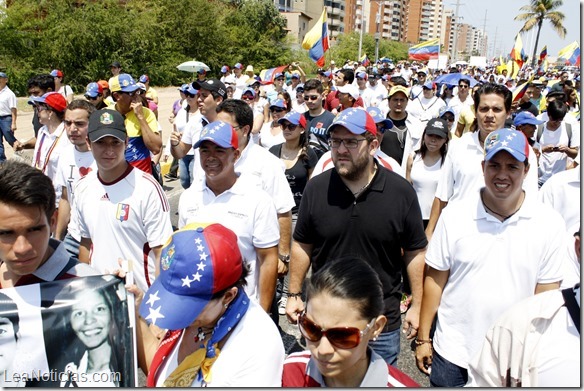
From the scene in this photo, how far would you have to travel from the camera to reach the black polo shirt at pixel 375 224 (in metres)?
3.17

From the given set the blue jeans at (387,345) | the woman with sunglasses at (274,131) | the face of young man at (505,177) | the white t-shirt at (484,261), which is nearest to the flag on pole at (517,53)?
the woman with sunglasses at (274,131)

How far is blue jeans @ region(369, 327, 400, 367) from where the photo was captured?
10.4 feet

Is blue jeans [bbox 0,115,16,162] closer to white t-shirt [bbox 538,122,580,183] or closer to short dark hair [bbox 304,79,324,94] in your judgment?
short dark hair [bbox 304,79,324,94]

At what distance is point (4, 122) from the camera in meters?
10.7

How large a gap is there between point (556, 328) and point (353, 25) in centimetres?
13884

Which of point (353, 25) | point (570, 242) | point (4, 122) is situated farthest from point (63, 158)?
point (353, 25)

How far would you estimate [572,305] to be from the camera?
6.24 feet

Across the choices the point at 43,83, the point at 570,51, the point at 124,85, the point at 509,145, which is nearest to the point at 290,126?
the point at 124,85

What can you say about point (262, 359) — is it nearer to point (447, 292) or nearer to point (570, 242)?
point (447, 292)

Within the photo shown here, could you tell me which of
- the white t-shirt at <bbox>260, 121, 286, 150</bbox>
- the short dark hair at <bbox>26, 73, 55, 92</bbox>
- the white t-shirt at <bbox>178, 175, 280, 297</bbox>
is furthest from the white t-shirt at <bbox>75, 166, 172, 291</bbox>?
the short dark hair at <bbox>26, 73, 55, 92</bbox>

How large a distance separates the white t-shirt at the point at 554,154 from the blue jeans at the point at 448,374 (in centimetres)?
Answer: 469

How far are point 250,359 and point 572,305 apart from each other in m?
1.16

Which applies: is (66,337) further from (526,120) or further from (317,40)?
(317,40)

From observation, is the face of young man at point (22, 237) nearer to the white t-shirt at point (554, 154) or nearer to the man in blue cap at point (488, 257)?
the man in blue cap at point (488, 257)
